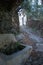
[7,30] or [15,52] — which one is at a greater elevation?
[7,30]

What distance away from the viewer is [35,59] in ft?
12.6

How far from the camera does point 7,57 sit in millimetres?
2939

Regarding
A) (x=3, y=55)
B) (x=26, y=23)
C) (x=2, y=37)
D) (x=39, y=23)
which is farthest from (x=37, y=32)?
(x=3, y=55)

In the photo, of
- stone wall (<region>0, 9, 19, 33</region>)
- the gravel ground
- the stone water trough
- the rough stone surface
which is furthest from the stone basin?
stone wall (<region>0, 9, 19, 33</region>)

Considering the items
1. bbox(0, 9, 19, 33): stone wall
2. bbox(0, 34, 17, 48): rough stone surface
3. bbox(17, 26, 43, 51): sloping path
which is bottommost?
bbox(17, 26, 43, 51): sloping path

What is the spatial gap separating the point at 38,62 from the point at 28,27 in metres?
4.34

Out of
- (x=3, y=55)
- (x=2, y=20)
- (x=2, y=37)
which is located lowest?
(x=3, y=55)

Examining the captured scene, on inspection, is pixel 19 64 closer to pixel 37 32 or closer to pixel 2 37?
pixel 2 37

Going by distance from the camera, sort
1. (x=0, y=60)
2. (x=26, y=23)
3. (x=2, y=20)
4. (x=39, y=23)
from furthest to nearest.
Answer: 1. (x=26, y=23)
2. (x=39, y=23)
3. (x=2, y=20)
4. (x=0, y=60)

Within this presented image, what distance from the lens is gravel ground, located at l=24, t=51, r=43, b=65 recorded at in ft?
11.8

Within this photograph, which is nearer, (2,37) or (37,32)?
(2,37)

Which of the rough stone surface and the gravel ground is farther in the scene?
the gravel ground

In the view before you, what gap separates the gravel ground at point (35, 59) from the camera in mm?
3586

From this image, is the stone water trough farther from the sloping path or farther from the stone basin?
the sloping path
